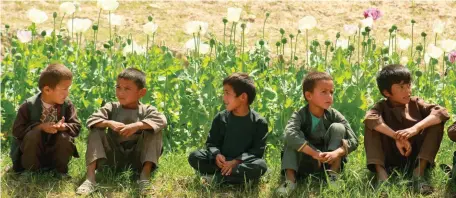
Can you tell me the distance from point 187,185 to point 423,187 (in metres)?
1.55

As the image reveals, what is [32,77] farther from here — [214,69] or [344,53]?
[344,53]

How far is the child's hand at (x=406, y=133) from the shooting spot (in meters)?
6.36

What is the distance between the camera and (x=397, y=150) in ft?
21.7

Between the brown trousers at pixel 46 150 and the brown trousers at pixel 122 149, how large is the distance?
0.57ft

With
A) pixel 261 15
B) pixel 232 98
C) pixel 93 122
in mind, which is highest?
pixel 261 15

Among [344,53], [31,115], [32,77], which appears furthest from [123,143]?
[344,53]

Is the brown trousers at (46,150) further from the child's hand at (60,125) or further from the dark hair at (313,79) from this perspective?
the dark hair at (313,79)

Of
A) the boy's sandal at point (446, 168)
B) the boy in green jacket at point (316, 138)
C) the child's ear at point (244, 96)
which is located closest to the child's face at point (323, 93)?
the boy in green jacket at point (316, 138)

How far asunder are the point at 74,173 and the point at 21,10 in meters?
4.72

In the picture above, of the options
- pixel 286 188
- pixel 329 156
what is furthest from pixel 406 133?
pixel 286 188

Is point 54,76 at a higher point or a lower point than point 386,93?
higher

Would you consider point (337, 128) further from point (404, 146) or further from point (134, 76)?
point (134, 76)

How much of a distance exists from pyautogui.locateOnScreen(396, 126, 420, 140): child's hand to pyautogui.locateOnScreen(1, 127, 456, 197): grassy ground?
291 millimetres

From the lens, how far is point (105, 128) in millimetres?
6715
